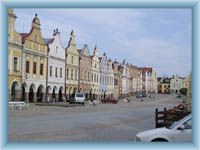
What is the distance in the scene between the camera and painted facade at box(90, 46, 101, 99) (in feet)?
219

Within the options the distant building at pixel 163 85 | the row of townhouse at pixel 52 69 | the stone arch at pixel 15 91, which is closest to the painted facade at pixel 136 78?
the distant building at pixel 163 85

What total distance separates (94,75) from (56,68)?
16820 mm

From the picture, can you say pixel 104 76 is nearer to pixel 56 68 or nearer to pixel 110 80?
pixel 110 80

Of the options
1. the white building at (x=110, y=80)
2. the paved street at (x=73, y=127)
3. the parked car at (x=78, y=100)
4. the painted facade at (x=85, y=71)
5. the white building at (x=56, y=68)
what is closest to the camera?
the paved street at (x=73, y=127)

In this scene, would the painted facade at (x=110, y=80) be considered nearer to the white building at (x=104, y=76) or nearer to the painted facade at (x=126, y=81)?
the white building at (x=104, y=76)

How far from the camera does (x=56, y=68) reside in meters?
52.1

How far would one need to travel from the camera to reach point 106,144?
18.5 feet

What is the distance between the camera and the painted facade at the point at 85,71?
61500 mm

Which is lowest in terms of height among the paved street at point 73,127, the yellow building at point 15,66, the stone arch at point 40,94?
the paved street at point 73,127

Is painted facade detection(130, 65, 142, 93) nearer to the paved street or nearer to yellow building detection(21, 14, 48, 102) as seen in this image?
yellow building detection(21, 14, 48, 102)

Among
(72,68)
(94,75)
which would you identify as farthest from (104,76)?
(72,68)

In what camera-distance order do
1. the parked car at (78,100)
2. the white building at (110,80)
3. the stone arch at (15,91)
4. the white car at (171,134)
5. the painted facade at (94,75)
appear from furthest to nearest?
the white building at (110,80)
the painted facade at (94,75)
the parked car at (78,100)
the stone arch at (15,91)
the white car at (171,134)
